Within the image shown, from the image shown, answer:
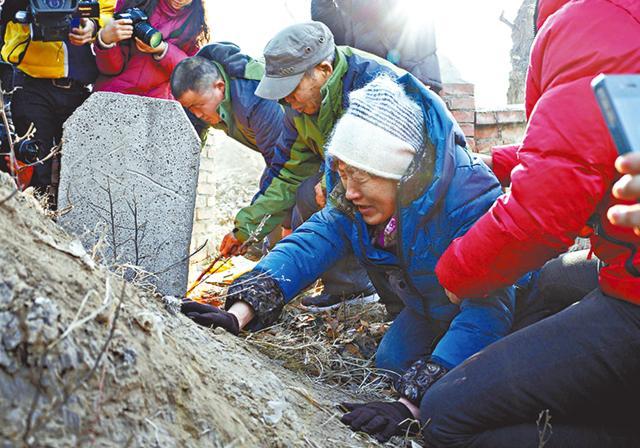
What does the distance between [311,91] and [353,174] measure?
1.12 metres

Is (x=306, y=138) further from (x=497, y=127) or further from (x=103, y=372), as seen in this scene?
(x=103, y=372)

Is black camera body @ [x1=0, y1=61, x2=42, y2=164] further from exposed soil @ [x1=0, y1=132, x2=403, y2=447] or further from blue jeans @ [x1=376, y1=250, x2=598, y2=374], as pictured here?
blue jeans @ [x1=376, y1=250, x2=598, y2=374]

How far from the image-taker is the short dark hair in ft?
13.5

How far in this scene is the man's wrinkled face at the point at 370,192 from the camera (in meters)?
2.61

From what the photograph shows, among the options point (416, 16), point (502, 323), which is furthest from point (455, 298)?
point (416, 16)

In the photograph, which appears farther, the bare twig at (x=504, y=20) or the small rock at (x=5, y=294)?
the bare twig at (x=504, y=20)

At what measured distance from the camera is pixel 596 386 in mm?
2045

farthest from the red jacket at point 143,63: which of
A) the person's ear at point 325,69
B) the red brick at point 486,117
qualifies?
the red brick at point 486,117

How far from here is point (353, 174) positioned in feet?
8.56

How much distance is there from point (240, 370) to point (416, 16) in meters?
2.89

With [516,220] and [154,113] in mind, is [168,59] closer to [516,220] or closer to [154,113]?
[154,113]

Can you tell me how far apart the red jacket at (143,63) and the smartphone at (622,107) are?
127 inches

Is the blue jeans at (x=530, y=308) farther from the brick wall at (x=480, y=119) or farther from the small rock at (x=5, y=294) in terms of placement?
the brick wall at (x=480, y=119)

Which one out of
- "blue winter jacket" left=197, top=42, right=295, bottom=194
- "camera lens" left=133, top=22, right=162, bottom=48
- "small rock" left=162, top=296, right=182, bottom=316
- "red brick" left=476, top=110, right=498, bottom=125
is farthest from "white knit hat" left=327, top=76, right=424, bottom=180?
"red brick" left=476, top=110, right=498, bottom=125
